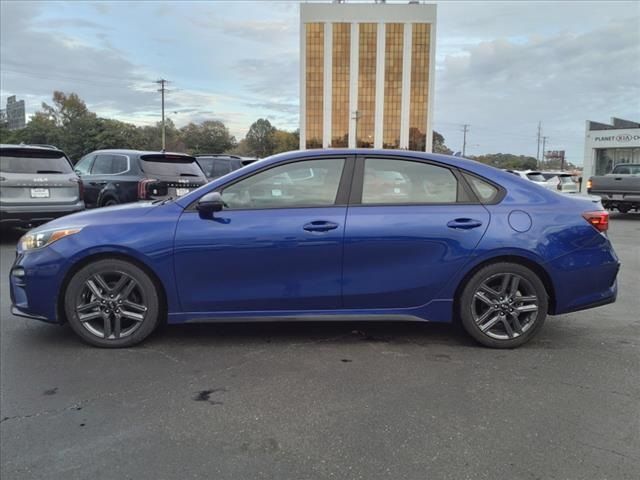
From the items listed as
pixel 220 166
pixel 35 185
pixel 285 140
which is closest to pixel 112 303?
pixel 35 185

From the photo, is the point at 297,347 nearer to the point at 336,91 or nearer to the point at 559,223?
the point at 559,223

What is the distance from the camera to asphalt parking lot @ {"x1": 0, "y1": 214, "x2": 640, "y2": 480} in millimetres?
2660

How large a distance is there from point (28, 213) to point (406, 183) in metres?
7.32

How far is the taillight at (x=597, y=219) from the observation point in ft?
13.9

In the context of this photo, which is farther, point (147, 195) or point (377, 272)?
point (147, 195)

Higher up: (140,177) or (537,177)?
(537,177)

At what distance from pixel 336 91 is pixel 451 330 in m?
84.0

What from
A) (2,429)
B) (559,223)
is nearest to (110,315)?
(2,429)

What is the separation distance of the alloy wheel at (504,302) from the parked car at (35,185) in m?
7.75

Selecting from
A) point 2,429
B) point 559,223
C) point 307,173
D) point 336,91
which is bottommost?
point 2,429

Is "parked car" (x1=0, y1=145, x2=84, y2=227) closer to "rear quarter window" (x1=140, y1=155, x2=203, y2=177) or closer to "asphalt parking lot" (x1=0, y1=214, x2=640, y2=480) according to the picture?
"rear quarter window" (x1=140, y1=155, x2=203, y2=177)

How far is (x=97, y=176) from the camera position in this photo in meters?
11.1

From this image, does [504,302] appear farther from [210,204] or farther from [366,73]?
[366,73]

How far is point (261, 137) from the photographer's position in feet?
388
